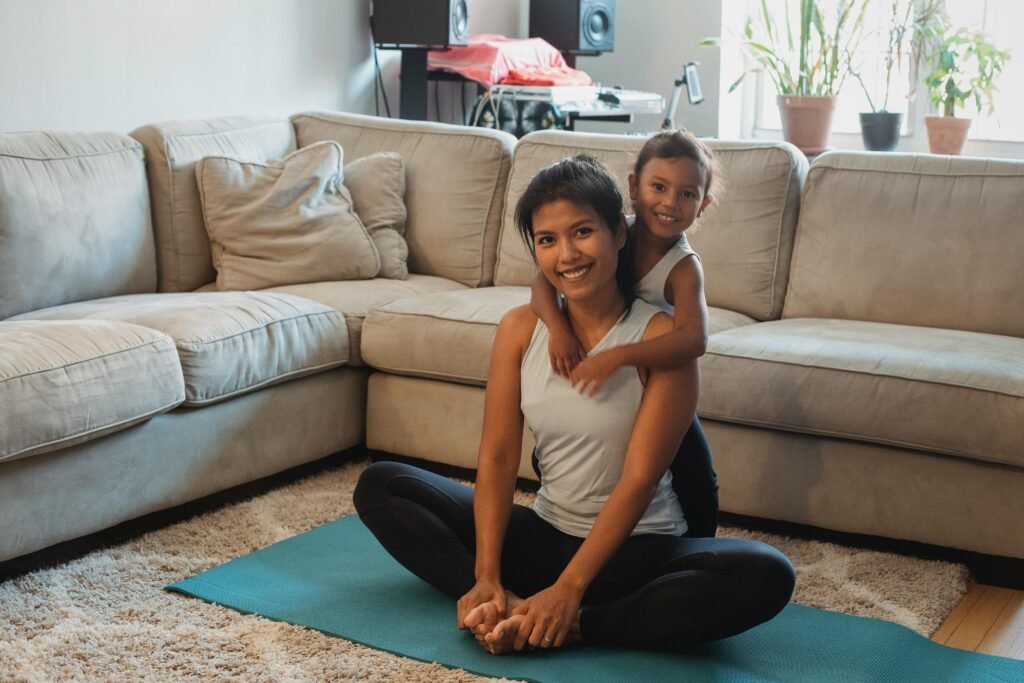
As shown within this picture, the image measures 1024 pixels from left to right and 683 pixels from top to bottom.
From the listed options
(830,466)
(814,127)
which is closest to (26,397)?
(830,466)

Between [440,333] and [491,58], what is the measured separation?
5.94ft

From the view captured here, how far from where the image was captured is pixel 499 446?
2080 millimetres

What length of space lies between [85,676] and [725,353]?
1.38m

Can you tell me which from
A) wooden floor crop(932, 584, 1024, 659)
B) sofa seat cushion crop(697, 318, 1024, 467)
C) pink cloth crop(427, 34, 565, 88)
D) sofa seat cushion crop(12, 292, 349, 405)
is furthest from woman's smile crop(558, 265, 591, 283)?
pink cloth crop(427, 34, 565, 88)

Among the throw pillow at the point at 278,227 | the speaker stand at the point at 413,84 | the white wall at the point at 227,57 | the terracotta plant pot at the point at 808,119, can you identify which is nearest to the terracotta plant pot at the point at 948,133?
the terracotta plant pot at the point at 808,119

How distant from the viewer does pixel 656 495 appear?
209cm

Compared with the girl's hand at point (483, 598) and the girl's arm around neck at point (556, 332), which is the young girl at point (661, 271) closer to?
the girl's arm around neck at point (556, 332)

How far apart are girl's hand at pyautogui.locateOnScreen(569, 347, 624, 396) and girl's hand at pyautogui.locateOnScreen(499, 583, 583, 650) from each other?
1.05 feet

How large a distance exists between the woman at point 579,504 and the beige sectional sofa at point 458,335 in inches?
22.4

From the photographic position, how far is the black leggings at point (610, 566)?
192cm

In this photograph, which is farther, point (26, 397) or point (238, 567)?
point (238, 567)

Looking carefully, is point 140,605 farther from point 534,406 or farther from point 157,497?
point 534,406

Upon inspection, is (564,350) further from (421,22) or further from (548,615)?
(421,22)

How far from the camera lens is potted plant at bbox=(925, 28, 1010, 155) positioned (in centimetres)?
449
